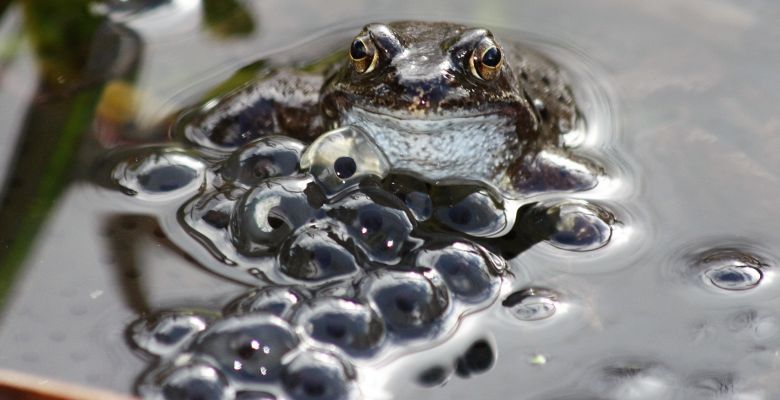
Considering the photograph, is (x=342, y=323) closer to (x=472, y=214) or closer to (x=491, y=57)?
(x=472, y=214)

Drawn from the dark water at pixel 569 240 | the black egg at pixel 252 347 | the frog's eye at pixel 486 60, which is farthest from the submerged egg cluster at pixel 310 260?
the frog's eye at pixel 486 60

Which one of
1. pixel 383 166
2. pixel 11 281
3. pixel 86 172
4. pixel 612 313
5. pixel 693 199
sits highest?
pixel 693 199

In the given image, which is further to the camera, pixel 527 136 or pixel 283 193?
pixel 527 136

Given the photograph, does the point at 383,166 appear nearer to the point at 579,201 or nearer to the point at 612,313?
the point at 579,201

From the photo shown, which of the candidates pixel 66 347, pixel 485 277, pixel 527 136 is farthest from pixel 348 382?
pixel 527 136

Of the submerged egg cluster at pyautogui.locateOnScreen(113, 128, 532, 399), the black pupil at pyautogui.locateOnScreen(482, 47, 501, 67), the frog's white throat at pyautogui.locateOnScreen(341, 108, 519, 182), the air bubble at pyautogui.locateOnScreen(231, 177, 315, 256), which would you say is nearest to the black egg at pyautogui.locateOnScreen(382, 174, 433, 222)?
the submerged egg cluster at pyautogui.locateOnScreen(113, 128, 532, 399)

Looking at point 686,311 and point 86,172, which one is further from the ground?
point 686,311
